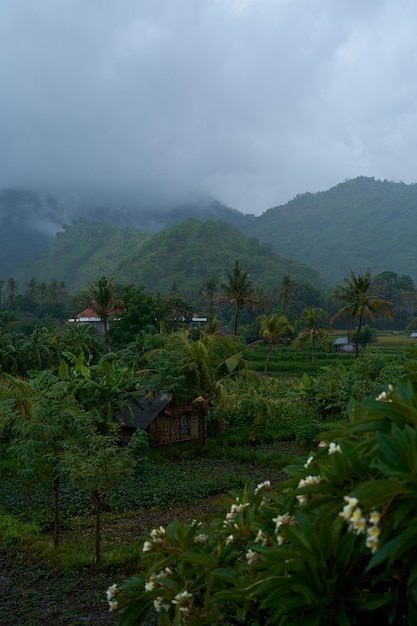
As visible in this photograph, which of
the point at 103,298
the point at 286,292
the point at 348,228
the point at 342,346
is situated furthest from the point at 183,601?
the point at 348,228

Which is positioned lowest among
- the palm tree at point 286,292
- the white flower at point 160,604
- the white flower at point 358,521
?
the white flower at point 160,604

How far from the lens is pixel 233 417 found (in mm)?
18547

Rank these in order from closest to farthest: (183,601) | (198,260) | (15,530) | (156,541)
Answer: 1. (183,601)
2. (156,541)
3. (15,530)
4. (198,260)

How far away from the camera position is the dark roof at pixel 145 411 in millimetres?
15719

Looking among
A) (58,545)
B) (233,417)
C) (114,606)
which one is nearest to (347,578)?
(114,606)

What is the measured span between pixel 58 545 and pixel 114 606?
673 cm

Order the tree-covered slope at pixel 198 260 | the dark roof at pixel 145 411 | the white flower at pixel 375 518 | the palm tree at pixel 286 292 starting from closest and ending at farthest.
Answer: the white flower at pixel 375 518 → the dark roof at pixel 145 411 → the palm tree at pixel 286 292 → the tree-covered slope at pixel 198 260

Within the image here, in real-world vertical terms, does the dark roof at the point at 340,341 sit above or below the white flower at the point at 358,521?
below

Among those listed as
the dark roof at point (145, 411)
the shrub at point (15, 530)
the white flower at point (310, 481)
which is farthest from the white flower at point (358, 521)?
the dark roof at point (145, 411)

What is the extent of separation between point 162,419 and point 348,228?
476 ft

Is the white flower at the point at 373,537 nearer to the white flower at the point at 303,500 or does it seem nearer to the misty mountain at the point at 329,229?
the white flower at the point at 303,500

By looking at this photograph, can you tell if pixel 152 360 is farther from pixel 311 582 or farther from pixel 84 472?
pixel 311 582

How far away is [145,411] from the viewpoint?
Result: 1614 cm

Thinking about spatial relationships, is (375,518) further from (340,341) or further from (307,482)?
(340,341)
